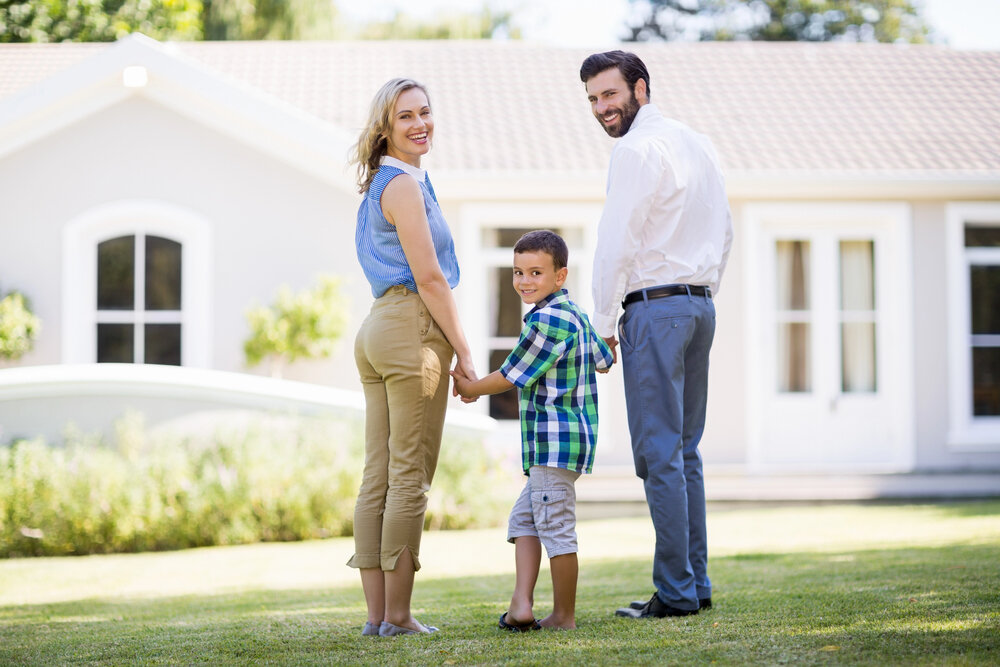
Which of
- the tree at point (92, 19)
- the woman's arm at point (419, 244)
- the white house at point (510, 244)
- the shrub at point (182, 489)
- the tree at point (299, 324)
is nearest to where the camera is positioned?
the woman's arm at point (419, 244)

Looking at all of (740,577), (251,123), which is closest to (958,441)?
(740,577)

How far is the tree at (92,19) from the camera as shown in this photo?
15.0 metres

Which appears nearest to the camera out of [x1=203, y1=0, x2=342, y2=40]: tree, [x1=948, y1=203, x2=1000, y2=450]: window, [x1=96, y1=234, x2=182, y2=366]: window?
[x1=96, y1=234, x2=182, y2=366]: window

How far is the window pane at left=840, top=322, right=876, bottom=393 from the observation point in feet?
34.5

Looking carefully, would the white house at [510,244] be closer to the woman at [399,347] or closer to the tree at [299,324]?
the tree at [299,324]

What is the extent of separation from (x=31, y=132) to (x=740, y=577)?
779cm

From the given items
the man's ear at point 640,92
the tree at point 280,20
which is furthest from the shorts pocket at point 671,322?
the tree at point 280,20

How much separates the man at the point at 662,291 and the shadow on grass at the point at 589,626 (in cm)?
32

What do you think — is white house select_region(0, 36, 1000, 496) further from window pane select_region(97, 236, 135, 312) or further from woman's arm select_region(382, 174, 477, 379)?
woman's arm select_region(382, 174, 477, 379)

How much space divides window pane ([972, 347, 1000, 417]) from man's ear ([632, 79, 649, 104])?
7718mm

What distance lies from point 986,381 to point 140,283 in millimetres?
8024

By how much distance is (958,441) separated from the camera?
1023 cm

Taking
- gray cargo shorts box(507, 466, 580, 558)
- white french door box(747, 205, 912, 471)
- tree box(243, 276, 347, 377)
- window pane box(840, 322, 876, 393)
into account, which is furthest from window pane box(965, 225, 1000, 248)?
gray cargo shorts box(507, 466, 580, 558)

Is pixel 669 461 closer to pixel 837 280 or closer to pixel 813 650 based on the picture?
pixel 813 650
